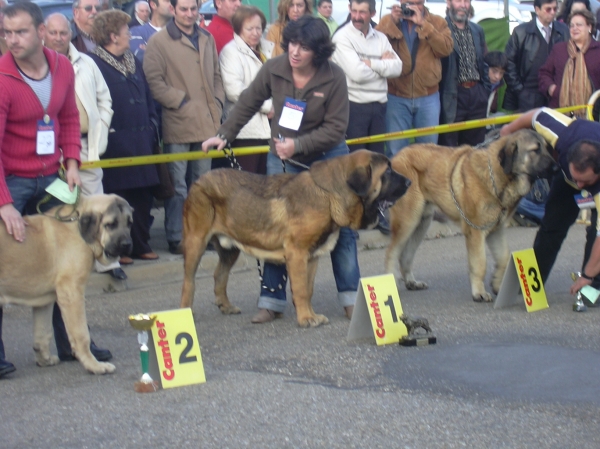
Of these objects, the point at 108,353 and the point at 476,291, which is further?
the point at 476,291

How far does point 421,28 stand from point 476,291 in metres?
3.92

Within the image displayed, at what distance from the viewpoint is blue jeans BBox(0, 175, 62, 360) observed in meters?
5.35

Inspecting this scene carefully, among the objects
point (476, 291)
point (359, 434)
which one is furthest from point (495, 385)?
point (476, 291)

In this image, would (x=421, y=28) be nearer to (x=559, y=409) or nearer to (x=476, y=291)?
(x=476, y=291)

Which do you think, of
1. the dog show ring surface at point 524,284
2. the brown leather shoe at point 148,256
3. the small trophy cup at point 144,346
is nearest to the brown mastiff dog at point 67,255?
the small trophy cup at point 144,346

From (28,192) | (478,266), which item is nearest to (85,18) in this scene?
(28,192)

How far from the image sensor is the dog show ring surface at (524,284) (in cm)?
680

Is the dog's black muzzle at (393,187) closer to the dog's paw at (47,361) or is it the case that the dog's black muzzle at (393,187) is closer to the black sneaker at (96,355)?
the black sneaker at (96,355)

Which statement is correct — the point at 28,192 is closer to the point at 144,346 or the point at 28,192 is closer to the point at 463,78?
the point at 144,346

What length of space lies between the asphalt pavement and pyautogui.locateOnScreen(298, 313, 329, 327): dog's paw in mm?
87

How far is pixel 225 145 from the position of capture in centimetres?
693

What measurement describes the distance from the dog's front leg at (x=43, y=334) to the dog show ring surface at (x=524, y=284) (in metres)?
3.40

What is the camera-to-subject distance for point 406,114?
1034cm

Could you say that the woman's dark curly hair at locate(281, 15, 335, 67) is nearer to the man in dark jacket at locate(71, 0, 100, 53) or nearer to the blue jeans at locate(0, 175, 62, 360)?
the blue jeans at locate(0, 175, 62, 360)
